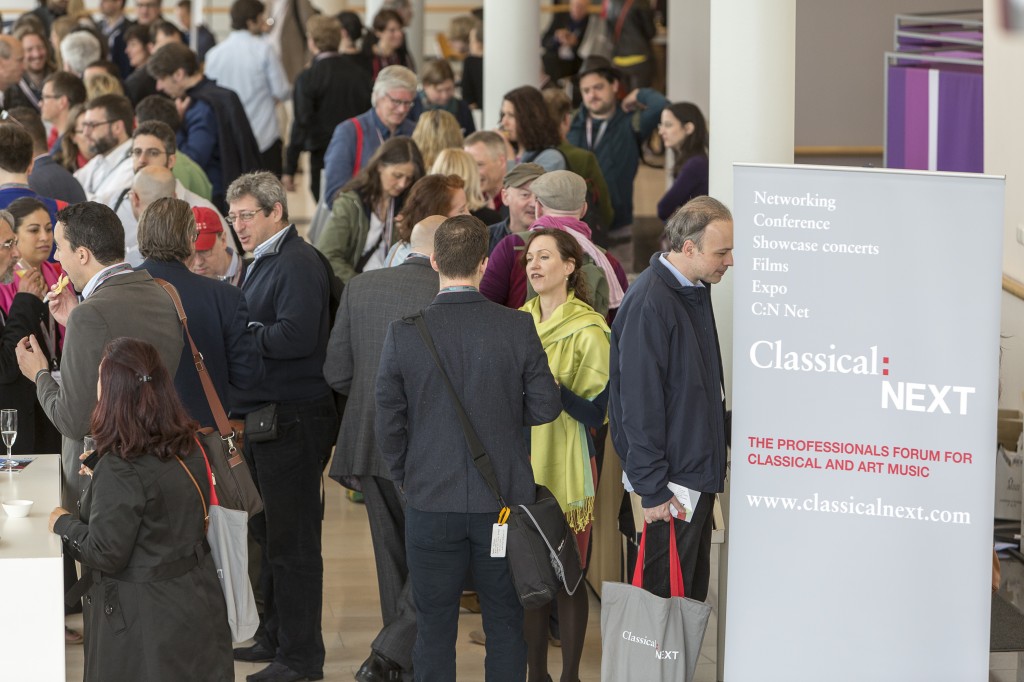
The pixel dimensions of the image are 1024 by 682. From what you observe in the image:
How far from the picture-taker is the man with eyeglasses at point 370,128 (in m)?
6.99

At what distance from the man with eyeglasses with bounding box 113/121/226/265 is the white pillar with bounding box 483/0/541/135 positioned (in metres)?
3.60

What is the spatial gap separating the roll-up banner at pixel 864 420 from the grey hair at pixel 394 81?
141 inches

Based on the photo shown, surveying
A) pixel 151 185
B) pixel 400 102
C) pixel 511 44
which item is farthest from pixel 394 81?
pixel 511 44

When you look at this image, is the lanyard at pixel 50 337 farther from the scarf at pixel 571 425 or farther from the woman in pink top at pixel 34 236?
the scarf at pixel 571 425

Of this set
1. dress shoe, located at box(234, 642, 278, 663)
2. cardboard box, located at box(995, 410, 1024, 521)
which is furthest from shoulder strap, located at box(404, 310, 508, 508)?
cardboard box, located at box(995, 410, 1024, 521)

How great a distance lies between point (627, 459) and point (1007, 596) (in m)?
1.88

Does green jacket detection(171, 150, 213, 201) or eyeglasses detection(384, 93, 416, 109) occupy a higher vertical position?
eyeglasses detection(384, 93, 416, 109)

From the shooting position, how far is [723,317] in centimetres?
491

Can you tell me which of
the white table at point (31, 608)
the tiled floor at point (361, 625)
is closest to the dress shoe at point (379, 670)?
A: the tiled floor at point (361, 625)

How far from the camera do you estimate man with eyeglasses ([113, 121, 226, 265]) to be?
5863mm

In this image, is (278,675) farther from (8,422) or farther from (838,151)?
(838,151)

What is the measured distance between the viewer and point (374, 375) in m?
4.43

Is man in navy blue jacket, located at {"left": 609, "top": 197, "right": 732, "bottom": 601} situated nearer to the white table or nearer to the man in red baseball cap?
the white table

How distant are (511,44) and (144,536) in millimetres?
6392
